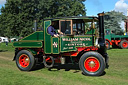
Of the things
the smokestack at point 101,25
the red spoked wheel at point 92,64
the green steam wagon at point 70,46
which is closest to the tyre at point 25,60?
the green steam wagon at point 70,46

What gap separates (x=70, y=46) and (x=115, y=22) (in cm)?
3858

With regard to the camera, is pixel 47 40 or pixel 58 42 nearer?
pixel 58 42

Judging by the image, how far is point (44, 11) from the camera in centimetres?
3847

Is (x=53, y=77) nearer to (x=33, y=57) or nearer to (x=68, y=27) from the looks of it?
(x=33, y=57)

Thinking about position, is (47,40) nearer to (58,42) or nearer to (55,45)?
(55,45)

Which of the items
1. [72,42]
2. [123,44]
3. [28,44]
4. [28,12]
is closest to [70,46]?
[72,42]

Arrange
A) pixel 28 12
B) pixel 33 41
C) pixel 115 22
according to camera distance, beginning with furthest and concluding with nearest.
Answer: pixel 115 22
pixel 28 12
pixel 33 41

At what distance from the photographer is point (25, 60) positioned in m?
7.10

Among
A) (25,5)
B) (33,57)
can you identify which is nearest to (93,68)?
(33,57)

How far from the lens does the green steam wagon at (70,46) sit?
5.99 metres

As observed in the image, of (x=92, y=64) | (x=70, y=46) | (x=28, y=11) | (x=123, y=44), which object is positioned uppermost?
(x=28, y=11)

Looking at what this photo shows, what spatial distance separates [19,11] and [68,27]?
33.3 m

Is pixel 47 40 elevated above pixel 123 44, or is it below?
above

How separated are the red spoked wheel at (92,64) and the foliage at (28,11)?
30.0m
